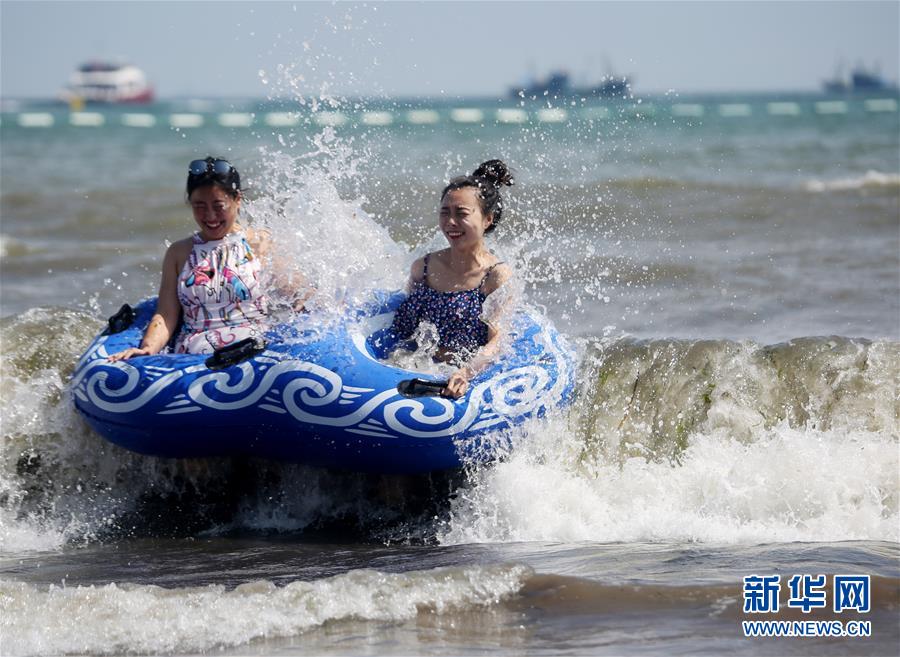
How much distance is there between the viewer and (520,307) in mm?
5918

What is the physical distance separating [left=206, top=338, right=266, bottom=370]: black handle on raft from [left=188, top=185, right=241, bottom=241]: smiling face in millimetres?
684

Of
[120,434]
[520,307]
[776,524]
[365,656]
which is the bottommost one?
[365,656]

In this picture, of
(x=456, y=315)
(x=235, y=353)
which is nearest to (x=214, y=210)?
(x=235, y=353)

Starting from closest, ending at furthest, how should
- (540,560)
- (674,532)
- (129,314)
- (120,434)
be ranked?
(540,560) < (674,532) < (120,434) < (129,314)

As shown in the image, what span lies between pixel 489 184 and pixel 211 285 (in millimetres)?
1402

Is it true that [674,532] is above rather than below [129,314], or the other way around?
below

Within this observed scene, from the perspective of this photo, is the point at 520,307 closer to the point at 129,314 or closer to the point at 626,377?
the point at 626,377

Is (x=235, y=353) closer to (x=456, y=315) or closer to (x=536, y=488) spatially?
(x=456, y=315)

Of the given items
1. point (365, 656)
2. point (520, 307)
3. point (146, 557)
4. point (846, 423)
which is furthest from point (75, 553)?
point (846, 423)

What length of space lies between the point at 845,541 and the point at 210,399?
278 cm

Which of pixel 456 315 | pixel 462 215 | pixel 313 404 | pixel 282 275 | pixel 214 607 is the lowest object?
pixel 214 607

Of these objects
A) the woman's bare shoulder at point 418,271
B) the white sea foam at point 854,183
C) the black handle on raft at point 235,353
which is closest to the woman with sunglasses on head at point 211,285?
the black handle on raft at point 235,353

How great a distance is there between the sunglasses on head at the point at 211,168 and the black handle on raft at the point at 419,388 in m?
1.30

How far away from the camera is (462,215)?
18.4 ft
